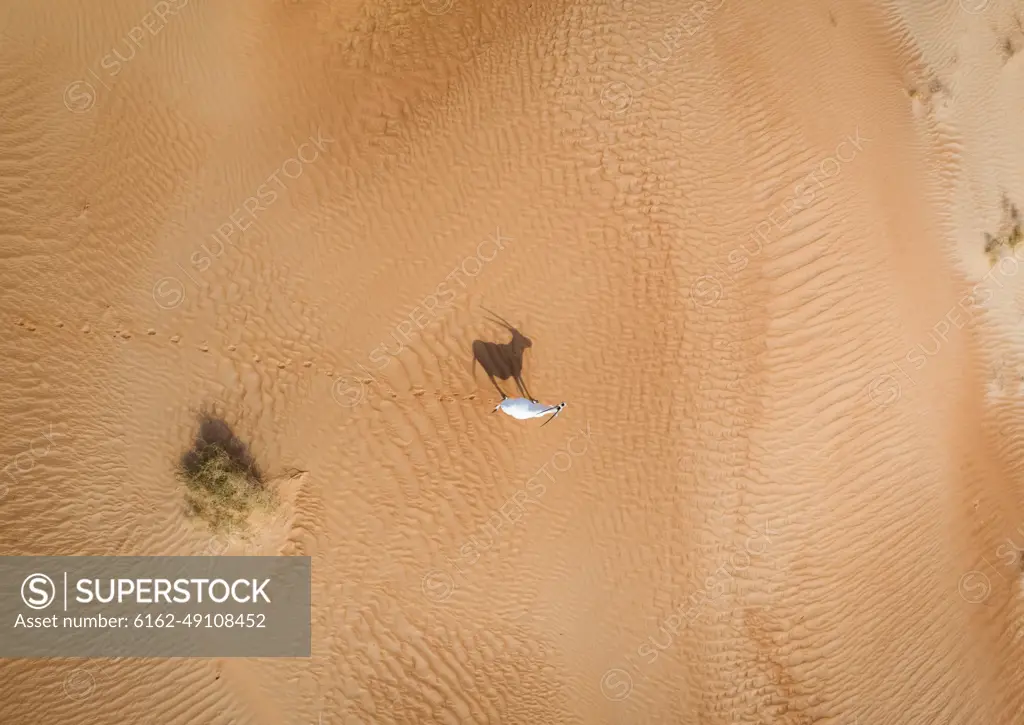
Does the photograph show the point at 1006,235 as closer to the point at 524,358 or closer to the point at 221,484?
the point at 524,358

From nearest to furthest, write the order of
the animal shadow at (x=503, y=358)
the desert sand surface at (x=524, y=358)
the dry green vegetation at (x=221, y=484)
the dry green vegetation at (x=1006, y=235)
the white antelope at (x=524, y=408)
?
the dry green vegetation at (x=221, y=484) → the white antelope at (x=524, y=408) → the desert sand surface at (x=524, y=358) → the animal shadow at (x=503, y=358) → the dry green vegetation at (x=1006, y=235)

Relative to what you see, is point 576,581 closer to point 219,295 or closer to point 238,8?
point 219,295

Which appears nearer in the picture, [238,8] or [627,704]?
[627,704]

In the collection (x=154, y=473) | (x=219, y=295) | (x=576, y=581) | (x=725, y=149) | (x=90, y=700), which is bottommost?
(x=90, y=700)

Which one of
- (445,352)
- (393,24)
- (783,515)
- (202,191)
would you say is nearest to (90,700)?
(445,352)

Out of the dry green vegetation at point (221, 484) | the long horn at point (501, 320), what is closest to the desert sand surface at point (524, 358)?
the long horn at point (501, 320)

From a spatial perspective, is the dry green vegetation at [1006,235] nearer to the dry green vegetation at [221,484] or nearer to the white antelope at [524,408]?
the white antelope at [524,408]
